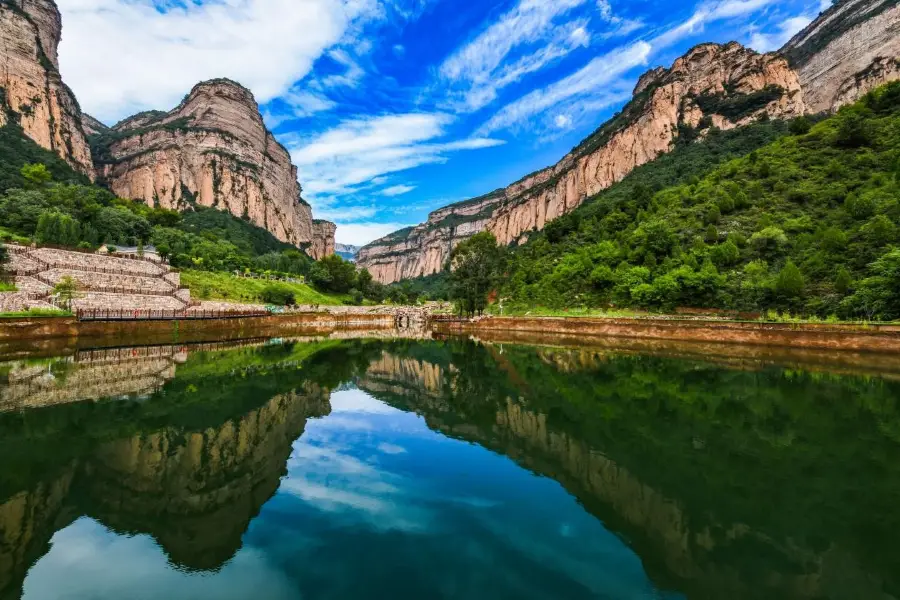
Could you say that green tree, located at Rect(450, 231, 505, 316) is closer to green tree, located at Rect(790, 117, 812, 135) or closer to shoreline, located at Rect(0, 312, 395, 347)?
shoreline, located at Rect(0, 312, 395, 347)

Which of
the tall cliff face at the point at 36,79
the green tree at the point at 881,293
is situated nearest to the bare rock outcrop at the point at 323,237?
the tall cliff face at the point at 36,79

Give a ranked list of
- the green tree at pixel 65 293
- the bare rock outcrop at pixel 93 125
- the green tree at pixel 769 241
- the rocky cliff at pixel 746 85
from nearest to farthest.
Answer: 1. the green tree at pixel 65 293
2. the green tree at pixel 769 241
3. the rocky cliff at pixel 746 85
4. the bare rock outcrop at pixel 93 125

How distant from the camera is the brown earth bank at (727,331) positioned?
1884cm

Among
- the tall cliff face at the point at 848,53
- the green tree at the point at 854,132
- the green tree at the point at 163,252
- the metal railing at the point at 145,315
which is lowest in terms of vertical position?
the metal railing at the point at 145,315

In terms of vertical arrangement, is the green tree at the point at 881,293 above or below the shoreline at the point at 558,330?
above

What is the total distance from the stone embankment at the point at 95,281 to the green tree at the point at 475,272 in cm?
2706

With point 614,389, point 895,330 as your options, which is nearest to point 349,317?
point 614,389

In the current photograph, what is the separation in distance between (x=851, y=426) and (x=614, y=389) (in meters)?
4.77

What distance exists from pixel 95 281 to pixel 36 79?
8339cm

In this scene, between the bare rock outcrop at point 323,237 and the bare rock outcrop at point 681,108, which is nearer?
the bare rock outcrop at point 681,108

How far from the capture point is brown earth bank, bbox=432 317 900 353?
1884cm

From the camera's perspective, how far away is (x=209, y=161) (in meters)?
116

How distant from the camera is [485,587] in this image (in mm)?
3209

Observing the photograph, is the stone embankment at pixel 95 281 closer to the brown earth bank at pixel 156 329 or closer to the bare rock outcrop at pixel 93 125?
the brown earth bank at pixel 156 329
